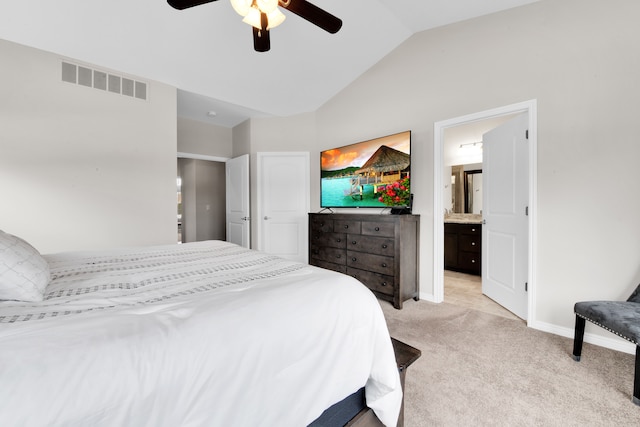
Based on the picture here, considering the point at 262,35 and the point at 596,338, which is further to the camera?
the point at 596,338

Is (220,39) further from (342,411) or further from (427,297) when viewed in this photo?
(427,297)

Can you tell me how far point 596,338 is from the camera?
207 cm

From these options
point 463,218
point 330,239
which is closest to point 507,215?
point 463,218

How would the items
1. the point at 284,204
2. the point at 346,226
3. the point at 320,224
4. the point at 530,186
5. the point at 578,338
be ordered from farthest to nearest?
the point at 284,204 → the point at 320,224 → the point at 346,226 → the point at 530,186 → the point at 578,338

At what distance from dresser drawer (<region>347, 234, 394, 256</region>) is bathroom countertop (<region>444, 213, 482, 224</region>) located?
6.47 feet

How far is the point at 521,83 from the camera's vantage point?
2414mm

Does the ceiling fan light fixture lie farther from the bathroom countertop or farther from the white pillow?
the bathroom countertop

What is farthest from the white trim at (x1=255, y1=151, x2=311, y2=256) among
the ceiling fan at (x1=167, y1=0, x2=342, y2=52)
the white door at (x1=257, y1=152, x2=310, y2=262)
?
the ceiling fan at (x1=167, y1=0, x2=342, y2=52)

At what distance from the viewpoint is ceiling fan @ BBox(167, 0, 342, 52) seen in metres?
1.68

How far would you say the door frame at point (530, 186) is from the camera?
235 centimetres

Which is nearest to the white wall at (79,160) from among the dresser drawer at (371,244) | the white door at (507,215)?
the dresser drawer at (371,244)

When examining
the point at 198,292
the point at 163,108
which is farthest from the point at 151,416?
the point at 163,108

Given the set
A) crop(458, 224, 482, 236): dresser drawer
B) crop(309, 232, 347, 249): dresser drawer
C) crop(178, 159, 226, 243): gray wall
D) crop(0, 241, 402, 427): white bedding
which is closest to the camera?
crop(0, 241, 402, 427): white bedding

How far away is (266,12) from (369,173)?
7.04ft
